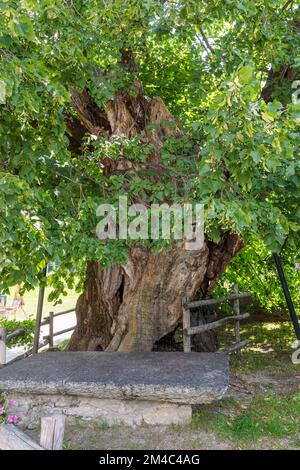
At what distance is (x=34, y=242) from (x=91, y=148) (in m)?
3.48

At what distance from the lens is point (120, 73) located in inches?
226

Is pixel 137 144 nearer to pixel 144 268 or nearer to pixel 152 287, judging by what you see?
pixel 144 268

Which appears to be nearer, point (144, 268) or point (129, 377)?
point (129, 377)

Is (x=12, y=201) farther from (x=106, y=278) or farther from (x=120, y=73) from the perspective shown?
(x=106, y=278)

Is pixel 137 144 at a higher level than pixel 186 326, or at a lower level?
higher

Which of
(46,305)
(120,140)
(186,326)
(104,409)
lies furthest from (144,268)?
(46,305)

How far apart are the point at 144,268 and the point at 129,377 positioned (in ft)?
6.72

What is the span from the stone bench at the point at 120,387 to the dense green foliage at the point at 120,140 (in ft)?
4.18

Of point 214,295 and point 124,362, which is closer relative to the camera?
point 124,362

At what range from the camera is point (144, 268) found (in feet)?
21.9

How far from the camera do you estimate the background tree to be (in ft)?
11.8
